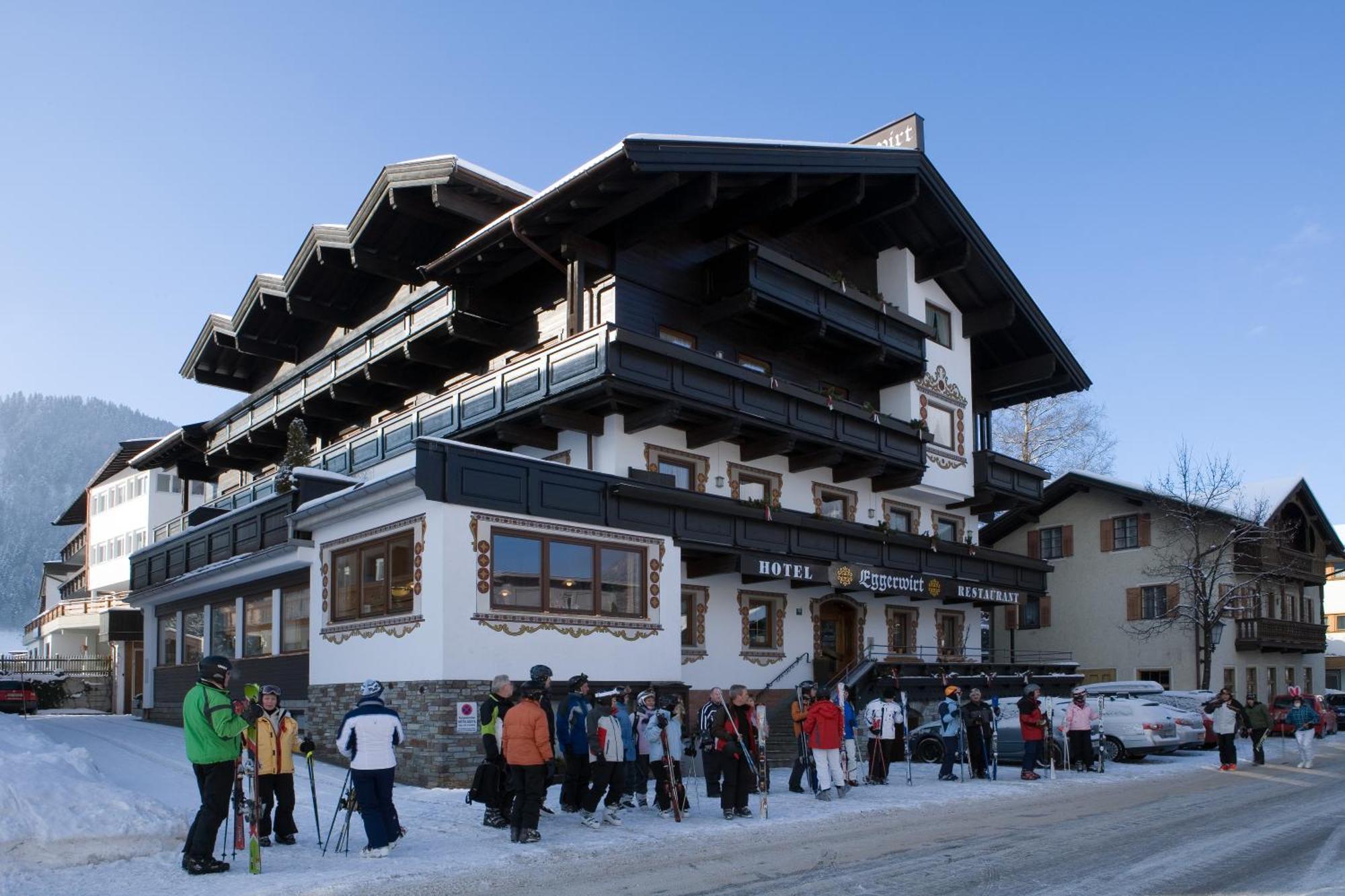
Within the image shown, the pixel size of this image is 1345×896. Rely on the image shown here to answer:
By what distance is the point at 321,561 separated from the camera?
23984 millimetres

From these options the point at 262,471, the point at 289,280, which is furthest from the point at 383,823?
the point at 262,471

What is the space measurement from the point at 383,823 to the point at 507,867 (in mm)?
1469

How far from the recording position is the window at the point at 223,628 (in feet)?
94.2

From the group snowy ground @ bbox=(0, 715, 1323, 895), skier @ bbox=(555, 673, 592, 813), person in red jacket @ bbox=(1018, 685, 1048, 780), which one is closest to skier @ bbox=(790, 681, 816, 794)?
snowy ground @ bbox=(0, 715, 1323, 895)

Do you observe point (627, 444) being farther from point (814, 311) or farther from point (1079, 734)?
point (1079, 734)

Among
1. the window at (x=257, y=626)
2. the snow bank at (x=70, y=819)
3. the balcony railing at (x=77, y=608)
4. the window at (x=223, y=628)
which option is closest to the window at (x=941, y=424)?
the window at (x=257, y=626)

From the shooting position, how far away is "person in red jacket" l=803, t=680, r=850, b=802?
714 inches

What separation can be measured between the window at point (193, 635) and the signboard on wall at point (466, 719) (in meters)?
13.3

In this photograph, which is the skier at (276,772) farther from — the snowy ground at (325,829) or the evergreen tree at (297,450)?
the evergreen tree at (297,450)

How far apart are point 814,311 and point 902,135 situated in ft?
23.8

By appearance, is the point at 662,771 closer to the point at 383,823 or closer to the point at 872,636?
the point at 383,823

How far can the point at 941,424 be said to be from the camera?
33688mm

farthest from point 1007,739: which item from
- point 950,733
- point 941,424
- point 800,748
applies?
point 941,424

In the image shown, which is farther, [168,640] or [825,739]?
[168,640]
